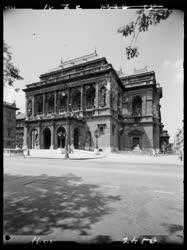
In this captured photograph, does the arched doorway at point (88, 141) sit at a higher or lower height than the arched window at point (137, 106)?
lower

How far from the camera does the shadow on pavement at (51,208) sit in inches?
149

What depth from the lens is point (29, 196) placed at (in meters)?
6.03

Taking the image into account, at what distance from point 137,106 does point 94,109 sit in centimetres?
1126

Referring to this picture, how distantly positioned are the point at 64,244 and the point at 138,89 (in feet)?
131

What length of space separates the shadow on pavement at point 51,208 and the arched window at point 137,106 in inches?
1370

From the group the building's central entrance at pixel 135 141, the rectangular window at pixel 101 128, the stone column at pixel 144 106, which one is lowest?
the building's central entrance at pixel 135 141

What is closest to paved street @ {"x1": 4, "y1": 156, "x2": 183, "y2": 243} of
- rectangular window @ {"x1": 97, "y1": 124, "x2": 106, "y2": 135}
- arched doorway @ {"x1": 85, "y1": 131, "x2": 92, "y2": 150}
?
rectangular window @ {"x1": 97, "y1": 124, "x2": 106, "y2": 135}

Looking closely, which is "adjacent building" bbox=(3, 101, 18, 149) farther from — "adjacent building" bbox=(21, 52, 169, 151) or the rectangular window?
the rectangular window

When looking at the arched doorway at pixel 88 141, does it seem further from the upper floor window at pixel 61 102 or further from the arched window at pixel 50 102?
the arched window at pixel 50 102

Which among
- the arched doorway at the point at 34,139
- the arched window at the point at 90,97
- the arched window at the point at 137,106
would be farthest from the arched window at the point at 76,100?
the arched window at the point at 137,106

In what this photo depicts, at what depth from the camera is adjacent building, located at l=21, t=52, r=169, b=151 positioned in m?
34.6

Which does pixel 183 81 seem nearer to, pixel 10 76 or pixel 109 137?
pixel 10 76

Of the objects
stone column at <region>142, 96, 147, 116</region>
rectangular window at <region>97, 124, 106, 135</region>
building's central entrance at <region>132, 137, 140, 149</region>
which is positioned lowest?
building's central entrance at <region>132, 137, 140, 149</region>

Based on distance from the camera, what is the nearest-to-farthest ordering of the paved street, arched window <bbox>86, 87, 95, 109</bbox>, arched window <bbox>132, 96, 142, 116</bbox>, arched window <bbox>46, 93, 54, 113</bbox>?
1. the paved street
2. arched window <bbox>86, 87, 95, 109</bbox>
3. arched window <bbox>132, 96, 142, 116</bbox>
4. arched window <bbox>46, 93, 54, 113</bbox>
